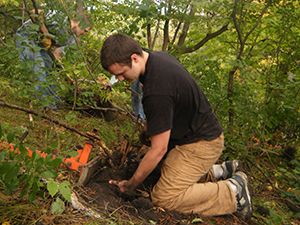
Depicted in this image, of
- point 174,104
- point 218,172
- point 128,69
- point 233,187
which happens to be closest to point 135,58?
point 128,69

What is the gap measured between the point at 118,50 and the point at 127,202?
1.35m

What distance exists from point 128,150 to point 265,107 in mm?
2252

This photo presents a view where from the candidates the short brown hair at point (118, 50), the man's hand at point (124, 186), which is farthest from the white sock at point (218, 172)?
the short brown hair at point (118, 50)

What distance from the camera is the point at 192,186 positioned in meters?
2.42

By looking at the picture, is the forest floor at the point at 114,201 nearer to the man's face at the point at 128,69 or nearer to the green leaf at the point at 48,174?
the green leaf at the point at 48,174

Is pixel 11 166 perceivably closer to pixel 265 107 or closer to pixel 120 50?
pixel 120 50

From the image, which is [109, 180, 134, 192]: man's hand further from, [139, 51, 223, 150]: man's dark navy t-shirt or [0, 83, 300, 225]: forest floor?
[139, 51, 223, 150]: man's dark navy t-shirt

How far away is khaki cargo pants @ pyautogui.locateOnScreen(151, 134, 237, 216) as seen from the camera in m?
2.31

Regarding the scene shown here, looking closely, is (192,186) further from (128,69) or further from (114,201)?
(128,69)

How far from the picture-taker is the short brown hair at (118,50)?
1956 mm

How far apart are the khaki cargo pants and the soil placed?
82 mm

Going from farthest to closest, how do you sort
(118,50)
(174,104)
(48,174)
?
1. (174,104)
2. (118,50)
3. (48,174)

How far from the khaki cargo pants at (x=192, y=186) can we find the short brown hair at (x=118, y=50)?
1.11m

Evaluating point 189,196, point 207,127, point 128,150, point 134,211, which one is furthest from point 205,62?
point 134,211
